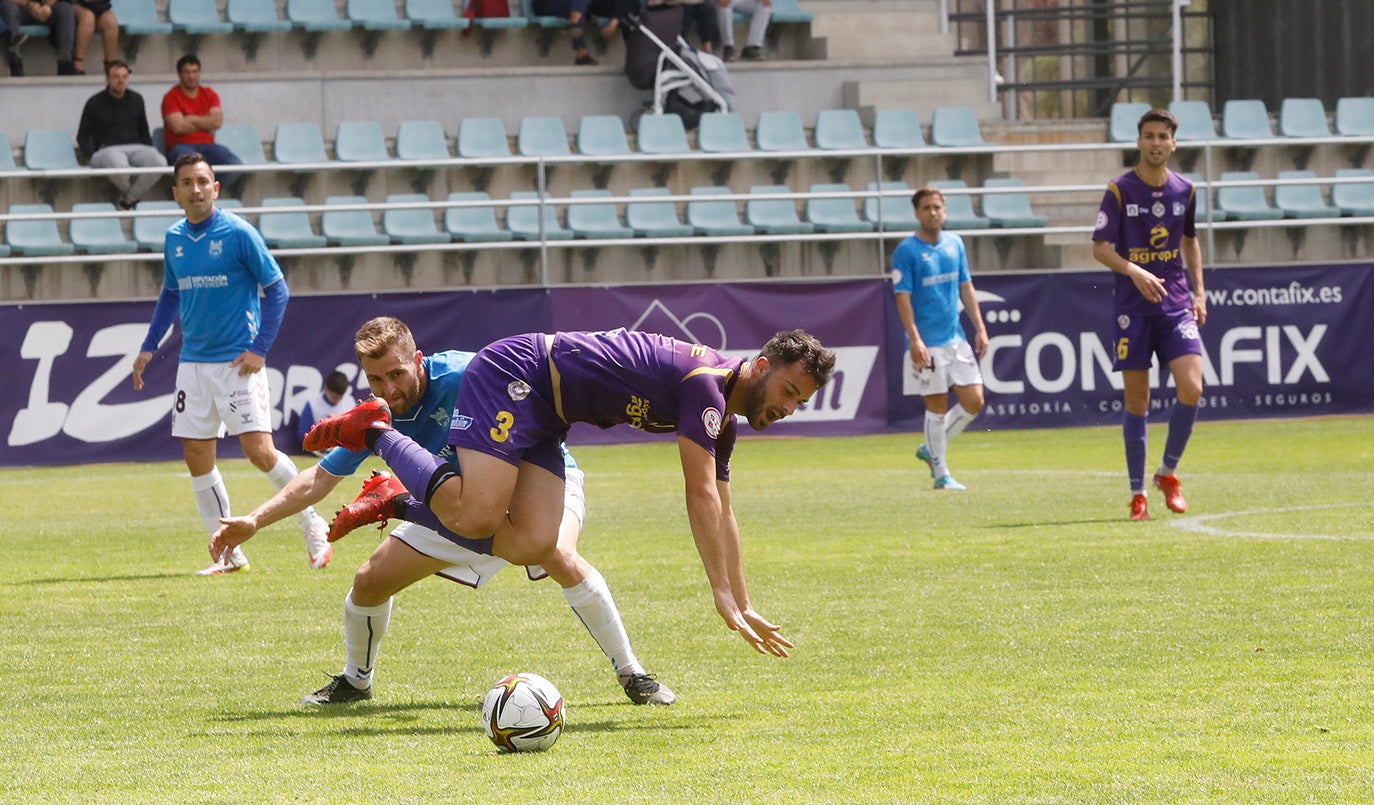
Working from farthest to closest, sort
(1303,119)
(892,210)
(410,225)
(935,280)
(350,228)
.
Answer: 1. (1303,119)
2. (892,210)
3. (410,225)
4. (350,228)
5. (935,280)

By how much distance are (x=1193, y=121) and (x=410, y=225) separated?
10.4 m

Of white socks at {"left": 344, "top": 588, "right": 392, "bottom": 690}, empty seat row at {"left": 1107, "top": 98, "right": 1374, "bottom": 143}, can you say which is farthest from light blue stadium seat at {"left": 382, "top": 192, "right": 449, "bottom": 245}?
white socks at {"left": 344, "top": 588, "right": 392, "bottom": 690}

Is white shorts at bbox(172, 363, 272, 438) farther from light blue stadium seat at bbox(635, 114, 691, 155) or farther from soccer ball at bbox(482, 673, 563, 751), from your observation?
light blue stadium seat at bbox(635, 114, 691, 155)

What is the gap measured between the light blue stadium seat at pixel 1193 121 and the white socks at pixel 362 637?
1910 centimetres

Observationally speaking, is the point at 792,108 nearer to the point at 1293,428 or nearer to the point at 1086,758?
the point at 1293,428

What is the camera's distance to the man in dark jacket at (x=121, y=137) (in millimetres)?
19297

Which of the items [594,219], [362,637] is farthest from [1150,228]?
[594,219]

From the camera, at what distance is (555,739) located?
535 cm

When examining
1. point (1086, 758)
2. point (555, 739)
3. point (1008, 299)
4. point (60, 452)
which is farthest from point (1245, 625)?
point (60, 452)

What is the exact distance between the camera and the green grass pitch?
4.82m

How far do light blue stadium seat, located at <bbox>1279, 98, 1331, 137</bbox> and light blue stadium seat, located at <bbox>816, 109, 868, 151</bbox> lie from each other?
5707mm

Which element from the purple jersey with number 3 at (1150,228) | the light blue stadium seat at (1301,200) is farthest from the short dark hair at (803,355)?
the light blue stadium seat at (1301,200)

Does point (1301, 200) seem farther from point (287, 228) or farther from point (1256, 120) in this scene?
point (287, 228)

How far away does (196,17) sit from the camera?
74.3 ft
